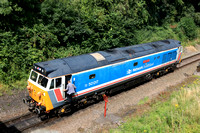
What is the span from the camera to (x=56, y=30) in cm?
1608

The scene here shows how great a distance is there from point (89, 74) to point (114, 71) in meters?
2.20

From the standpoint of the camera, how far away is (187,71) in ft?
60.2

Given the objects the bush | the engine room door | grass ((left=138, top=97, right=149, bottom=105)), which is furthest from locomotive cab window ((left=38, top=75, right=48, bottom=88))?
the bush

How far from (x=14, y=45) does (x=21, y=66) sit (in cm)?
177

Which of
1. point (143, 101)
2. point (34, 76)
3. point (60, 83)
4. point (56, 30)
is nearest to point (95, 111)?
point (60, 83)

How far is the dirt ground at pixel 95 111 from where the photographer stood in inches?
385

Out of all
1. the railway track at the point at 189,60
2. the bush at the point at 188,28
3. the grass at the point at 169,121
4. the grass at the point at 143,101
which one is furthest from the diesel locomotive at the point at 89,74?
the bush at the point at 188,28

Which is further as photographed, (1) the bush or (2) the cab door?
(1) the bush

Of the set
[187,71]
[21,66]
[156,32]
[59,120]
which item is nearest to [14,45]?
[21,66]

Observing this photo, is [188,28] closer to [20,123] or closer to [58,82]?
[58,82]

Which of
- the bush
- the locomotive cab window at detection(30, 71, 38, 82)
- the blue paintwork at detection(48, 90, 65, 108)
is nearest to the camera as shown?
the blue paintwork at detection(48, 90, 65, 108)

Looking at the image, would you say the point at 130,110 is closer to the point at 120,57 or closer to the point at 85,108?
the point at 85,108

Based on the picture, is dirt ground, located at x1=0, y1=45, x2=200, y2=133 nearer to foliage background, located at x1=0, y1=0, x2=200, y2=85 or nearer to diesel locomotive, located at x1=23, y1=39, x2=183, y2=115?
diesel locomotive, located at x1=23, y1=39, x2=183, y2=115

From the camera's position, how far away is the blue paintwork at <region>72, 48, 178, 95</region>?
34.6 ft
